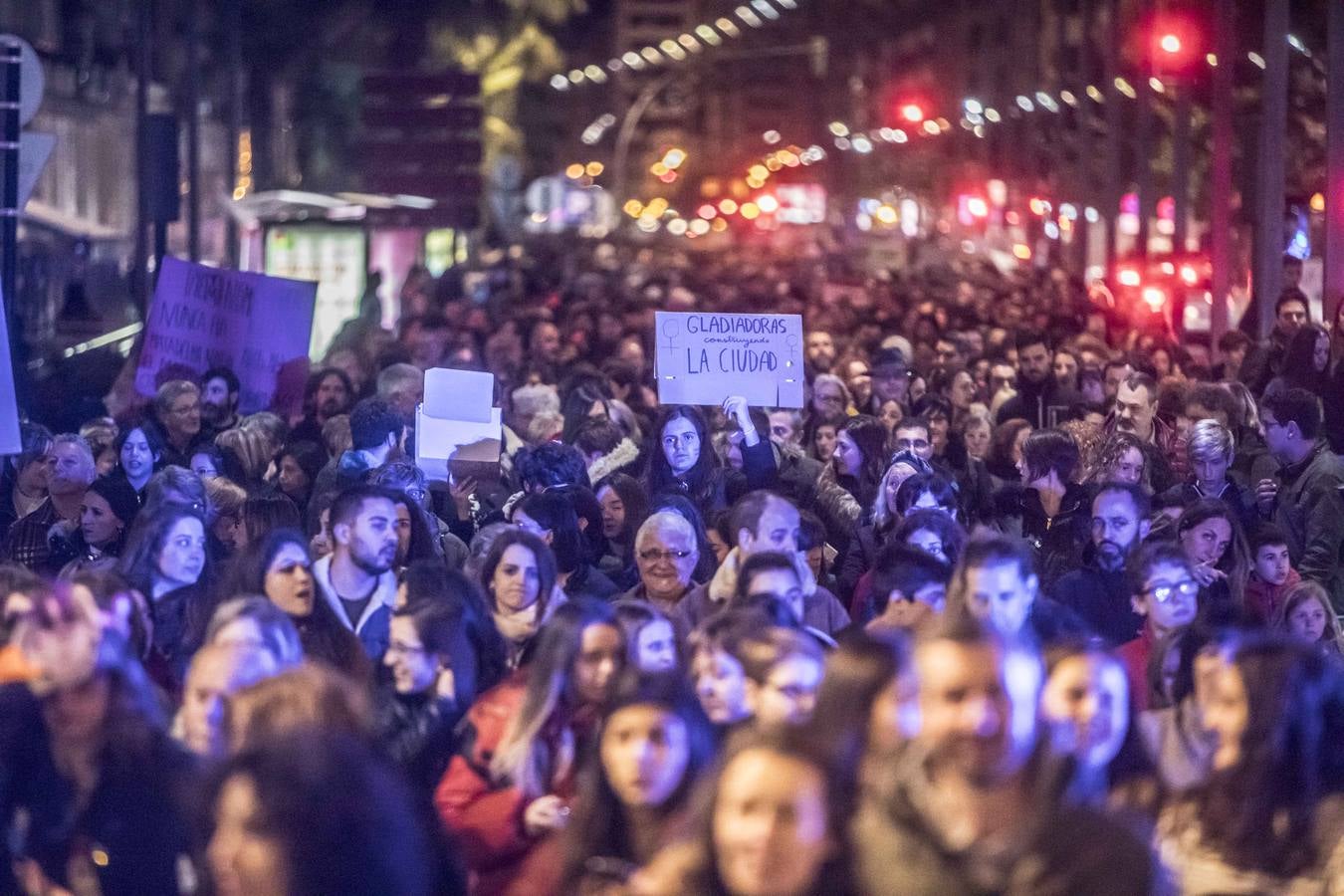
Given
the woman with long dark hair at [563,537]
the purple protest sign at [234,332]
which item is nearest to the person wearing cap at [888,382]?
the purple protest sign at [234,332]

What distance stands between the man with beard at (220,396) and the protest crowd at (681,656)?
1098 millimetres

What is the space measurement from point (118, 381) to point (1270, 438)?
8.47 meters

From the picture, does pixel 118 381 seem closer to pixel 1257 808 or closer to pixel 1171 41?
pixel 1257 808

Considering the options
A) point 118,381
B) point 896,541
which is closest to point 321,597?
point 896,541

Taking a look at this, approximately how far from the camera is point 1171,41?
2933 cm

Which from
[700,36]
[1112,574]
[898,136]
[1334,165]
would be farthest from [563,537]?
[700,36]

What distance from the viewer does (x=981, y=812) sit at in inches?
199

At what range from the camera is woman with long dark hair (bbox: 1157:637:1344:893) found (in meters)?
5.63

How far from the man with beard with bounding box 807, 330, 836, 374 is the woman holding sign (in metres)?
5.85

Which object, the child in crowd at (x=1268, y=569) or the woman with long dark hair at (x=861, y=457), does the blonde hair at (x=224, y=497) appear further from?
the child in crowd at (x=1268, y=569)

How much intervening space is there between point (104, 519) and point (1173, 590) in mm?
4649

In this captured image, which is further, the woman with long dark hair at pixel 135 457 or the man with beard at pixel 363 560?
the woman with long dark hair at pixel 135 457

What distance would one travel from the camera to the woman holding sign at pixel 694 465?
459 inches

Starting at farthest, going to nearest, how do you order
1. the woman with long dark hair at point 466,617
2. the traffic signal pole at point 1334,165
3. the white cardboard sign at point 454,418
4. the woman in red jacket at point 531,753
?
1. the traffic signal pole at point 1334,165
2. the white cardboard sign at point 454,418
3. the woman with long dark hair at point 466,617
4. the woman in red jacket at point 531,753
